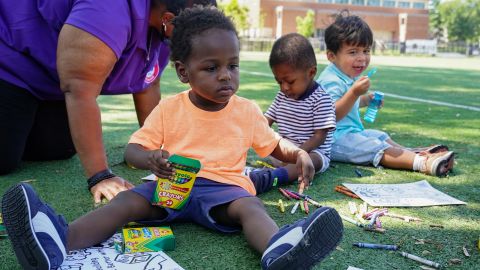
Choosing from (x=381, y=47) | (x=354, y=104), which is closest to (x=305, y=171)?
(x=354, y=104)

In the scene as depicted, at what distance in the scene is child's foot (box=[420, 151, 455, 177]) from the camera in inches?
127

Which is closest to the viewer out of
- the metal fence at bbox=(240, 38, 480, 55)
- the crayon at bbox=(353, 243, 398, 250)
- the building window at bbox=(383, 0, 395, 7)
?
the crayon at bbox=(353, 243, 398, 250)

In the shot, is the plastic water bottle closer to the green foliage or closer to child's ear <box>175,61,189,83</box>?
child's ear <box>175,61,189,83</box>

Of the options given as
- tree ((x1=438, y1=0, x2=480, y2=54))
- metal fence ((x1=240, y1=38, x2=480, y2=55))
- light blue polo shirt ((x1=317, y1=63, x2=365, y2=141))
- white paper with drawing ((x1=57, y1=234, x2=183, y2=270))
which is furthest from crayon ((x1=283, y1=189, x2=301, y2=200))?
tree ((x1=438, y1=0, x2=480, y2=54))

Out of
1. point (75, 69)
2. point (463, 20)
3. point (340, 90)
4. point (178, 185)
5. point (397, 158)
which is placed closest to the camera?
point (178, 185)

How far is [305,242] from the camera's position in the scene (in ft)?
5.18

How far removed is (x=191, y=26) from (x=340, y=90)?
1.78 metres

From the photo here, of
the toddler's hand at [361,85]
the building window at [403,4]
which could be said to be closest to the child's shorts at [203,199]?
the toddler's hand at [361,85]

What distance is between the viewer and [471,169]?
3.43m

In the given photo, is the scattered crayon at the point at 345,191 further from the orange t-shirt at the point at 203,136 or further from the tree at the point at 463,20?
the tree at the point at 463,20

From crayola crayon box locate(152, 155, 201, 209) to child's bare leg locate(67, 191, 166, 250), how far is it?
0.07m

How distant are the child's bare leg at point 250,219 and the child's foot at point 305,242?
17 cm

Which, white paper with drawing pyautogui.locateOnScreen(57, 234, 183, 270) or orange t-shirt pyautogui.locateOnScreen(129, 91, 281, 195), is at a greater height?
orange t-shirt pyautogui.locateOnScreen(129, 91, 281, 195)

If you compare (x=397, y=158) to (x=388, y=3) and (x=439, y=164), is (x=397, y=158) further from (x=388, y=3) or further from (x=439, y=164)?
(x=388, y=3)
